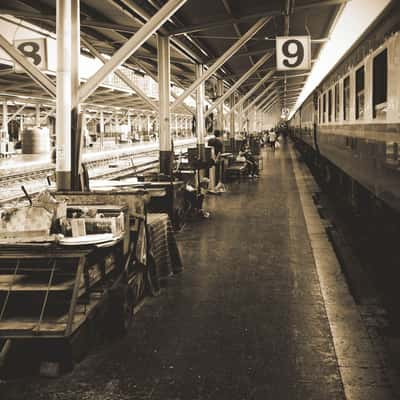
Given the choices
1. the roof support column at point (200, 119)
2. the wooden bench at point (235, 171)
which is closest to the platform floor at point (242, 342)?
the roof support column at point (200, 119)

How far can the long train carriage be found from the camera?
5863 millimetres

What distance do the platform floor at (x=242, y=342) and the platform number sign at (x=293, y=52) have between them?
5392 mm

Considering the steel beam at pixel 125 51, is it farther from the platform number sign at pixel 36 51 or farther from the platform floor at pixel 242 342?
the platform floor at pixel 242 342

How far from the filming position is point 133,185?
8.09 m

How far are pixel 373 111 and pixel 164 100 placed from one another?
5.28 m

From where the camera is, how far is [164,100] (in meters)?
11.4

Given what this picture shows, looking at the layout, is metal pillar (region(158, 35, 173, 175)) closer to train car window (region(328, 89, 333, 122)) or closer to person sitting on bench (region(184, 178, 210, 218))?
person sitting on bench (region(184, 178, 210, 218))

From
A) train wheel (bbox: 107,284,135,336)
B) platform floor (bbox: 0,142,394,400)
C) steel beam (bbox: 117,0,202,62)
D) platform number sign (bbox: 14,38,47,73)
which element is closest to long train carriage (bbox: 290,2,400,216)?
platform floor (bbox: 0,142,394,400)

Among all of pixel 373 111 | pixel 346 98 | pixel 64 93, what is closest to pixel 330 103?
pixel 346 98

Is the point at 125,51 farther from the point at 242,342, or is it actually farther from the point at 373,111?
the point at 242,342

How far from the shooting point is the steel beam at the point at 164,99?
11352 mm

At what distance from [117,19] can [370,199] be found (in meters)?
5.54

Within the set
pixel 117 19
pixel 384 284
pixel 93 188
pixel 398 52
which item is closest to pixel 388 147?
pixel 398 52

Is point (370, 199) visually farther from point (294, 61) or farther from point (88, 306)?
point (88, 306)
